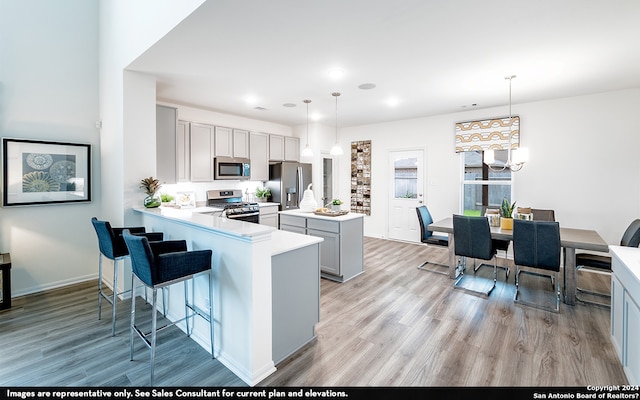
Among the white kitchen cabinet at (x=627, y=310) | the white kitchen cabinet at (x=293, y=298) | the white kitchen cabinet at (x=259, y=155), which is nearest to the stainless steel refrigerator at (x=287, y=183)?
the white kitchen cabinet at (x=259, y=155)

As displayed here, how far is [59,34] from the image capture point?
3.73 m

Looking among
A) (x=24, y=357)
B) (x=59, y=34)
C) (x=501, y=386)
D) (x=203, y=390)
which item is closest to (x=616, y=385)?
(x=501, y=386)

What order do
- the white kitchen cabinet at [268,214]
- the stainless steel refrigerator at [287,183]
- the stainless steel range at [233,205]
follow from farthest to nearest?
the stainless steel refrigerator at [287,183] → the white kitchen cabinet at [268,214] → the stainless steel range at [233,205]

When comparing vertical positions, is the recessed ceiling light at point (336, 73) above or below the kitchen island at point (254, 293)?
above

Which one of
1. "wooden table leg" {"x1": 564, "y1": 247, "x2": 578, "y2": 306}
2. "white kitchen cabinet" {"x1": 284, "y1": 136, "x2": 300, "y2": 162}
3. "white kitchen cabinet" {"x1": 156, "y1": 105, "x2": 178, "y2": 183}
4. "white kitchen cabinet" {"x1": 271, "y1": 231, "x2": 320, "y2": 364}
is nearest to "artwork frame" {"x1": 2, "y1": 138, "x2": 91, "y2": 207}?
"white kitchen cabinet" {"x1": 156, "y1": 105, "x2": 178, "y2": 183}

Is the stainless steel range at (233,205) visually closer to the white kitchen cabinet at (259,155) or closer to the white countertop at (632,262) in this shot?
the white kitchen cabinet at (259,155)

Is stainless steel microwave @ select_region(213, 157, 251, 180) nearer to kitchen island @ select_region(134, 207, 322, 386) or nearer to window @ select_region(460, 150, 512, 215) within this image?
kitchen island @ select_region(134, 207, 322, 386)

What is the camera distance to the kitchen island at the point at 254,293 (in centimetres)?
205

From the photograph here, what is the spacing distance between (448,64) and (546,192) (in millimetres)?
3115

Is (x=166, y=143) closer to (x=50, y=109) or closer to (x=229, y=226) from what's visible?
(x=50, y=109)

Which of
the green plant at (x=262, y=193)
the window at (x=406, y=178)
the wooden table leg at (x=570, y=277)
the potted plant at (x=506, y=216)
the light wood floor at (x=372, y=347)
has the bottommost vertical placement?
the light wood floor at (x=372, y=347)

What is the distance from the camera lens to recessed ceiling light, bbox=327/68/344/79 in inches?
135

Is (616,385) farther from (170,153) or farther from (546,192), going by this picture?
(170,153)

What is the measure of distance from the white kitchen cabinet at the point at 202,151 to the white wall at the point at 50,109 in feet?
4.38
